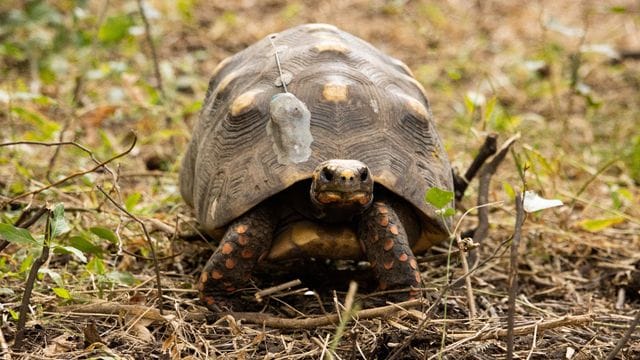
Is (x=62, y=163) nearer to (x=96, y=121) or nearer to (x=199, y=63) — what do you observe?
(x=96, y=121)

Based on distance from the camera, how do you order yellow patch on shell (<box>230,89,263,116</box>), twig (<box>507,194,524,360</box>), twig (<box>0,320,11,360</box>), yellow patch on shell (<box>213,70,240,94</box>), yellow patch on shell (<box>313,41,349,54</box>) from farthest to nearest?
yellow patch on shell (<box>213,70,240,94</box>), yellow patch on shell (<box>313,41,349,54</box>), yellow patch on shell (<box>230,89,263,116</box>), twig (<box>0,320,11,360</box>), twig (<box>507,194,524,360</box>)

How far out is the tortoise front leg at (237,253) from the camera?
122 inches

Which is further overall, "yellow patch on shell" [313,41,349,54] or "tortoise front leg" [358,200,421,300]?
"yellow patch on shell" [313,41,349,54]

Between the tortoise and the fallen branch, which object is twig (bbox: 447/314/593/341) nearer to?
the fallen branch

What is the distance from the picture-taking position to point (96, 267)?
10.3 ft

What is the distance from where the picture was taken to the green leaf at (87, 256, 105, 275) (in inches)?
121

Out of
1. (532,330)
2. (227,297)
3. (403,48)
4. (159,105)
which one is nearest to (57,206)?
(227,297)

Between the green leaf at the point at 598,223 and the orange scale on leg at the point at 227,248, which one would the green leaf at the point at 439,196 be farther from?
the green leaf at the point at 598,223

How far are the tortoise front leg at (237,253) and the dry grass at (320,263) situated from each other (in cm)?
10

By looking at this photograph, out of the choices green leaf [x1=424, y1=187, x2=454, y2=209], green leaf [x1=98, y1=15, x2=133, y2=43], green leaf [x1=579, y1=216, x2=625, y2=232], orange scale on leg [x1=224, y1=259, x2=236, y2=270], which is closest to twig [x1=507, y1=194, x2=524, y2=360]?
green leaf [x1=424, y1=187, x2=454, y2=209]

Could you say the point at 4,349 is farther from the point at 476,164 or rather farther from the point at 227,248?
the point at 476,164

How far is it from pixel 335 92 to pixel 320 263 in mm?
756

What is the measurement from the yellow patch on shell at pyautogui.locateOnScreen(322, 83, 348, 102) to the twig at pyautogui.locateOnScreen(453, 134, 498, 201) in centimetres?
97

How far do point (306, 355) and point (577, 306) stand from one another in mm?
1286
